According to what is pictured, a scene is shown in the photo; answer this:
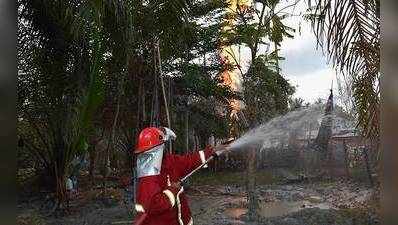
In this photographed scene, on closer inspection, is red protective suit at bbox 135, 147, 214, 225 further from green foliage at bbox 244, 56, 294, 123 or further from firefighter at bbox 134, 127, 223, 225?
green foliage at bbox 244, 56, 294, 123

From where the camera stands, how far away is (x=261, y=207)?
1248 cm

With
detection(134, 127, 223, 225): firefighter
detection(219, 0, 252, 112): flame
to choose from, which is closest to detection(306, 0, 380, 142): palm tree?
detection(134, 127, 223, 225): firefighter

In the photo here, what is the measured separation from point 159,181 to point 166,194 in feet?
0.69

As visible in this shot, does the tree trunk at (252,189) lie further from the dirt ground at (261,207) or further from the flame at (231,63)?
the flame at (231,63)

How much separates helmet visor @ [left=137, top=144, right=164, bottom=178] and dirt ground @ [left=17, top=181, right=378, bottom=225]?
6766 mm

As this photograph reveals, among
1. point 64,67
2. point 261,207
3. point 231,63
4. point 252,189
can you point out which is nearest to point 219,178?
point 231,63

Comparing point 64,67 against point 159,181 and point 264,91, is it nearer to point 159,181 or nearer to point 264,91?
point 159,181

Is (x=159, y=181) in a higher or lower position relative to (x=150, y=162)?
lower

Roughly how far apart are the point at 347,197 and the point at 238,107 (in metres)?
6.57

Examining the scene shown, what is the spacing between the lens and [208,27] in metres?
17.2

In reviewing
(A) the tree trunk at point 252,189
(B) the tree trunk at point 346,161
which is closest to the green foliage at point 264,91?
(A) the tree trunk at point 252,189

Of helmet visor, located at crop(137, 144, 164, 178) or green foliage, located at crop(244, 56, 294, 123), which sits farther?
green foliage, located at crop(244, 56, 294, 123)

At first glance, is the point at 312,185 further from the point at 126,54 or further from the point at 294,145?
the point at 126,54

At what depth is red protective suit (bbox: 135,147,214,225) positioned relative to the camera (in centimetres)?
391
